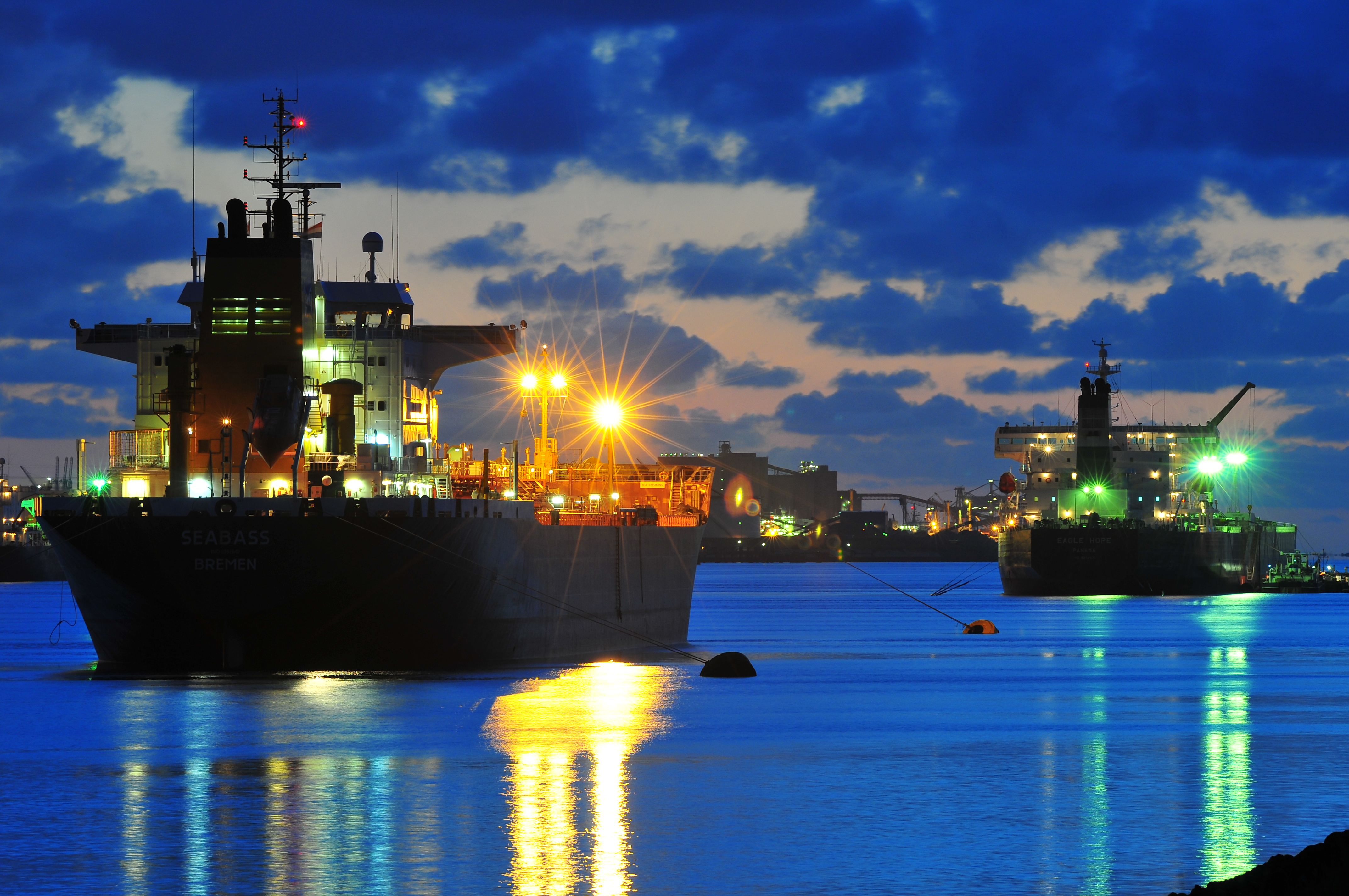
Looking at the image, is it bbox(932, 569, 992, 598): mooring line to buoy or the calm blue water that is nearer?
the calm blue water

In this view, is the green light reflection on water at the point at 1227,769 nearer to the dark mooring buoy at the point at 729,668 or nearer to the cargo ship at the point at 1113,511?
the dark mooring buoy at the point at 729,668

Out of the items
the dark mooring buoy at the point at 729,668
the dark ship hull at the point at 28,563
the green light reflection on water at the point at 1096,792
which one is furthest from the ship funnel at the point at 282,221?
the dark ship hull at the point at 28,563

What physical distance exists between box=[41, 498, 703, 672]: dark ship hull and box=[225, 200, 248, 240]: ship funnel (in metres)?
7.22

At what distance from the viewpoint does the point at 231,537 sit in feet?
106

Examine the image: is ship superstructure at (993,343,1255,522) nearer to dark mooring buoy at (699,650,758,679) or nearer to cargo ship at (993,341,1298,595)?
cargo ship at (993,341,1298,595)

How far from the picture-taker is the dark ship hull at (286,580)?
1284 inches

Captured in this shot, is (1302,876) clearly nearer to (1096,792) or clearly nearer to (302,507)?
(1096,792)

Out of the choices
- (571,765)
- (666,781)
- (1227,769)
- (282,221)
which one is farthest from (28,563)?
(1227,769)

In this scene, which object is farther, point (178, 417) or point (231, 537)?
point (178, 417)

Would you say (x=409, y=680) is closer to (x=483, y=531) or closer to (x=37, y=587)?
(x=483, y=531)

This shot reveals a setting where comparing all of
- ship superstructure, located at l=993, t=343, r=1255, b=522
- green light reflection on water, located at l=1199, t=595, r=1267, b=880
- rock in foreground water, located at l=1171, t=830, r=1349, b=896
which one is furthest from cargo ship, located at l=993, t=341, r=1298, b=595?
rock in foreground water, located at l=1171, t=830, r=1349, b=896

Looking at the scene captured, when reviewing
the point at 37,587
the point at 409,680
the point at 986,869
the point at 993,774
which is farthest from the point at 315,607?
the point at 37,587

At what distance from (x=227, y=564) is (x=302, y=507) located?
1899mm

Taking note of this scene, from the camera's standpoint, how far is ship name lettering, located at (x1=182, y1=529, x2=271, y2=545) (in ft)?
106
